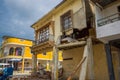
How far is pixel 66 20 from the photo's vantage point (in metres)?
15.3

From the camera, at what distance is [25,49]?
3544 centimetres

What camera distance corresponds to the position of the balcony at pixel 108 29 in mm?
9599

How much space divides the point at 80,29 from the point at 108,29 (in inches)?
117

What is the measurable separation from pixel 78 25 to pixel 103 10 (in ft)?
7.83

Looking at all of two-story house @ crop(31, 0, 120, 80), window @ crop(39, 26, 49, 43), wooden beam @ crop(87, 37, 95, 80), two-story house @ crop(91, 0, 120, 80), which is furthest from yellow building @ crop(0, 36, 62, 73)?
two-story house @ crop(91, 0, 120, 80)

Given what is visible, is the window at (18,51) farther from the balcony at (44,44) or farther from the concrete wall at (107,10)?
the concrete wall at (107,10)

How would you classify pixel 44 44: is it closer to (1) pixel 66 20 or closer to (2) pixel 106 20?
(1) pixel 66 20

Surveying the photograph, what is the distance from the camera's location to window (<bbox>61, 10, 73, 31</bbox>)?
14706 mm

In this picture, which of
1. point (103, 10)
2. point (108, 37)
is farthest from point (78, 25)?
point (108, 37)

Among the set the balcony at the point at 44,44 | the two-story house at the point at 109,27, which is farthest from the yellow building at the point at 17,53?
the two-story house at the point at 109,27

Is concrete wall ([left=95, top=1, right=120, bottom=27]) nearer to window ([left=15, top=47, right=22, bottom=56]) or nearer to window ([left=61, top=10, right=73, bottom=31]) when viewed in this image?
window ([left=61, top=10, right=73, bottom=31])

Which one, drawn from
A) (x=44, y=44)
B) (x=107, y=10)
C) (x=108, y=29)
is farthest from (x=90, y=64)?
(x=44, y=44)

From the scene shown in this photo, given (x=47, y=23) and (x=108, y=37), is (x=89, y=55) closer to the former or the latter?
(x=108, y=37)

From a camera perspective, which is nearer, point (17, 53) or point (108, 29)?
point (108, 29)
